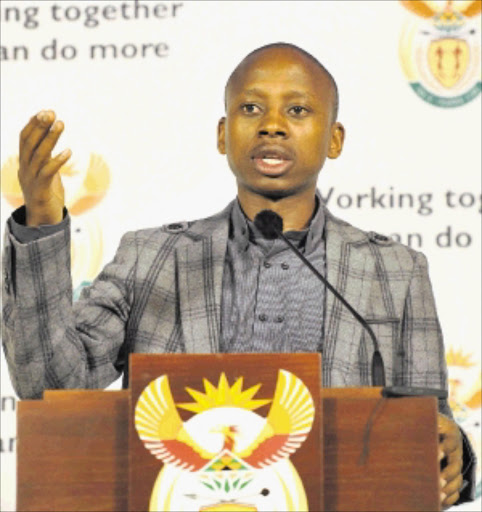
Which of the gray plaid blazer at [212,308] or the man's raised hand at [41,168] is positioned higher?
the man's raised hand at [41,168]

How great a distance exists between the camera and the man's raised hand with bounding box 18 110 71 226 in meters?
1.66

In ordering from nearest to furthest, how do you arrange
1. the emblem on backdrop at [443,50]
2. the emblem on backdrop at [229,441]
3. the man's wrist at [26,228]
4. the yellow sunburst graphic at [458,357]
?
1. the emblem on backdrop at [229,441]
2. the man's wrist at [26,228]
3. the yellow sunburst graphic at [458,357]
4. the emblem on backdrop at [443,50]

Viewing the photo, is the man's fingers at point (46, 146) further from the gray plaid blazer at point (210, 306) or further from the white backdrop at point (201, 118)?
the white backdrop at point (201, 118)

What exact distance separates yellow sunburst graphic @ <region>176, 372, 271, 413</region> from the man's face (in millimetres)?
724

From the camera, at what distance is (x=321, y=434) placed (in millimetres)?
1607

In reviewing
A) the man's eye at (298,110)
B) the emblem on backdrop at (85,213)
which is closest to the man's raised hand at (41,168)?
the man's eye at (298,110)

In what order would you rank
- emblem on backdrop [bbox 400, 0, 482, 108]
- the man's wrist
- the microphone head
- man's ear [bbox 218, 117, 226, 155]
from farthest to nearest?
emblem on backdrop [bbox 400, 0, 482, 108] < man's ear [bbox 218, 117, 226, 155] < the microphone head < the man's wrist

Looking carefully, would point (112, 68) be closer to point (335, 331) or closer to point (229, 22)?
point (229, 22)

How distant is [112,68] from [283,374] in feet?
6.00

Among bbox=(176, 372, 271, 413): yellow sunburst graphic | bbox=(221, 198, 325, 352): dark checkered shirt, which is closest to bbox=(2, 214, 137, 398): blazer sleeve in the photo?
bbox=(221, 198, 325, 352): dark checkered shirt

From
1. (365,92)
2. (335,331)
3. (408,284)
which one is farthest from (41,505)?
(365,92)

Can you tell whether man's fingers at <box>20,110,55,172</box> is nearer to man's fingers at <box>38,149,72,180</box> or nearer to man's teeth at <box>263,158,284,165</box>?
man's fingers at <box>38,149,72,180</box>

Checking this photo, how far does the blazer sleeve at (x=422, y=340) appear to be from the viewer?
2.19 m

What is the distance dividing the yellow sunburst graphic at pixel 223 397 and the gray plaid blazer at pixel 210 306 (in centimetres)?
42
